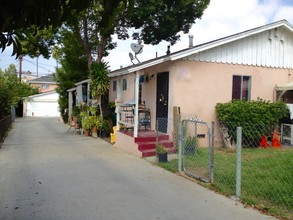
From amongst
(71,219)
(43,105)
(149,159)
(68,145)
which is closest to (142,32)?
(68,145)

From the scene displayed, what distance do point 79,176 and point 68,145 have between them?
6.14 meters

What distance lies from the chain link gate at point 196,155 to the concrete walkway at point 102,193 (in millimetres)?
469

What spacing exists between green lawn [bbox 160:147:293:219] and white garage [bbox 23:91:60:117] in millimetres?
38994

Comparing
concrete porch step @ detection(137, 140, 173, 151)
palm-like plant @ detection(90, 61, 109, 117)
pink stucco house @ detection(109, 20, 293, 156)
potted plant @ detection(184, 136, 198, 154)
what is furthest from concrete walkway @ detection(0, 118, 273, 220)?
palm-like plant @ detection(90, 61, 109, 117)

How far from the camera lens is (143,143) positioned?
11.2 m

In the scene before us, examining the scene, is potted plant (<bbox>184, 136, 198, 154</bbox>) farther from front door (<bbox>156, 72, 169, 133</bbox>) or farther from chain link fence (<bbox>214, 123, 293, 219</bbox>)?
front door (<bbox>156, 72, 169, 133</bbox>)

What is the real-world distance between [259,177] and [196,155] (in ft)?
9.34

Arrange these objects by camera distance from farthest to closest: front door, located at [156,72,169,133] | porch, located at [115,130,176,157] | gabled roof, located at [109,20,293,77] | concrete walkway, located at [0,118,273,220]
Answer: front door, located at [156,72,169,133]
gabled roof, located at [109,20,293,77]
porch, located at [115,130,176,157]
concrete walkway, located at [0,118,273,220]

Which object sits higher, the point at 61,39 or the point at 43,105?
the point at 61,39

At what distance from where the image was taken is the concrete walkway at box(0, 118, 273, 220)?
5234 mm

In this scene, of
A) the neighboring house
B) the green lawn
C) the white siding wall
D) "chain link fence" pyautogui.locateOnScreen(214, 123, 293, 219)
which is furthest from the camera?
the neighboring house

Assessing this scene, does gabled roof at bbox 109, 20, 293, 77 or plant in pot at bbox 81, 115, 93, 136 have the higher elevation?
gabled roof at bbox 109, 20, 293, 77

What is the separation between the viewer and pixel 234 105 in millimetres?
12047

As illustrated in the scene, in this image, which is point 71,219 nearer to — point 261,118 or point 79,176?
point 79,176
